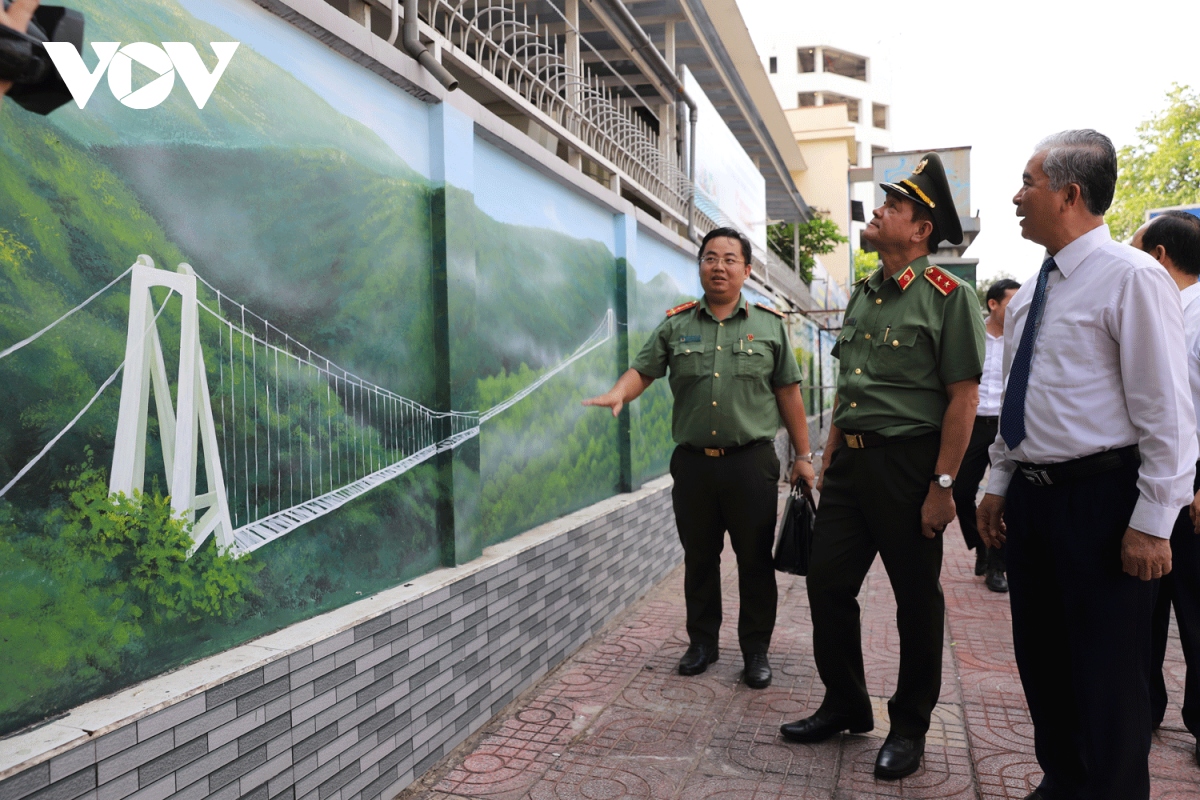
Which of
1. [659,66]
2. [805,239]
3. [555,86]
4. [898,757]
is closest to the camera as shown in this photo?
[898,757]

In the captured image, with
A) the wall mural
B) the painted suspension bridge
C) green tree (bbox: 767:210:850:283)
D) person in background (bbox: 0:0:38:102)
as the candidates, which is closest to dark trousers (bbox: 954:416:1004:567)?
the wall mural

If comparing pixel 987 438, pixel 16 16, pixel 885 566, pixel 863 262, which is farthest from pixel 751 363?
pixel 863 262

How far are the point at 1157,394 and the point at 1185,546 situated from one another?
1.13 metres

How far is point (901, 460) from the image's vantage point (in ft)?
9.84

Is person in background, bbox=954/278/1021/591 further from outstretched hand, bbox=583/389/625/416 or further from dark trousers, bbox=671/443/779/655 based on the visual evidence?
outstretched hand, bbox=583/389/625/416

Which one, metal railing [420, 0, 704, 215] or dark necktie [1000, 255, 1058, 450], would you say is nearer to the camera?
dark necktie [1000, 255, 1058, 450]

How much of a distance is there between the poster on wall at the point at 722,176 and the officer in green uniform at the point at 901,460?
483 centimetres

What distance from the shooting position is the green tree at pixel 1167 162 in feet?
84.2

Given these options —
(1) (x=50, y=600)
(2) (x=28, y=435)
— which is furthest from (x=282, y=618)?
(2) (x=28, y=435)

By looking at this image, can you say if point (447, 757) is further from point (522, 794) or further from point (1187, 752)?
point (1187, 752)

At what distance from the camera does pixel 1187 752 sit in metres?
3.12

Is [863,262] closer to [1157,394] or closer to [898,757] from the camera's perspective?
[898,757]

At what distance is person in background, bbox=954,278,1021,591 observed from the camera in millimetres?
5488

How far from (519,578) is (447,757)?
0.81 m
